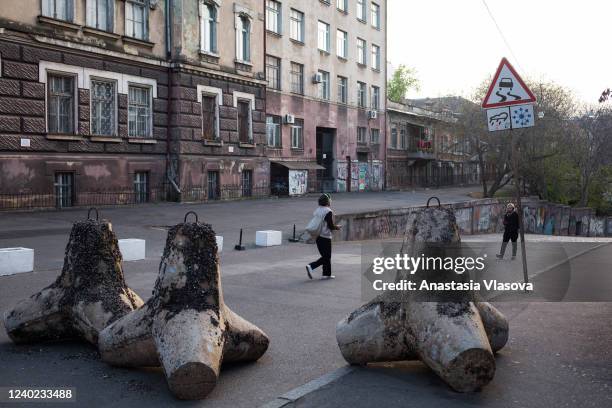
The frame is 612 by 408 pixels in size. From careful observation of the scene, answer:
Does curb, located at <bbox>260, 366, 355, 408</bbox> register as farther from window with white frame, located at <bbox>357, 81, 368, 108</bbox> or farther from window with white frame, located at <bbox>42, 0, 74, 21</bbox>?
window with white frame, located at <bbox>357, 81, 368, 108</bbox>

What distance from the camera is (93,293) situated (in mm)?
6262

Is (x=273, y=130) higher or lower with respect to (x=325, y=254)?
higher

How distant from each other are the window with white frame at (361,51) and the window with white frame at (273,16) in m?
10.5

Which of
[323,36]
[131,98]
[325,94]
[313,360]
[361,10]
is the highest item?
[361,10]

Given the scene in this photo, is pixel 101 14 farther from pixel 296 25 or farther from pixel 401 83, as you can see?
pixel 401 83

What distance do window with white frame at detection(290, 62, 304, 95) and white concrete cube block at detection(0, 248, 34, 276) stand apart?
27129 mm

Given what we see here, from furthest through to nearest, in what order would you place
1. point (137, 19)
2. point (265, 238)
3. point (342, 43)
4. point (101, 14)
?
1. point (342, 43)
2. point (137, 19)
3. point (101, 14)
4. point (265, 238)

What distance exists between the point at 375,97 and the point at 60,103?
29.0 m

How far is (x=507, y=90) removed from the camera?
9.62 metres

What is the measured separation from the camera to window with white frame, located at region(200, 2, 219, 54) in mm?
27703

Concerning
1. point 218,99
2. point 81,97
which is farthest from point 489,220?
point 81,97

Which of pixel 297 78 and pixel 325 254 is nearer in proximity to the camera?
pixel 325 254

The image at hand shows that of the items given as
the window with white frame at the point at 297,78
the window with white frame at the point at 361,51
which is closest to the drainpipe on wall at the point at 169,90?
the window with white frame at the point at 297,78

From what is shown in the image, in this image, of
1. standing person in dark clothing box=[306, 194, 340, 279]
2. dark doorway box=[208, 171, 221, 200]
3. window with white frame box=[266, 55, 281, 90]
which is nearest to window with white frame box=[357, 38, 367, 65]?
window with white frame box=[266, 55, 281, 90]
